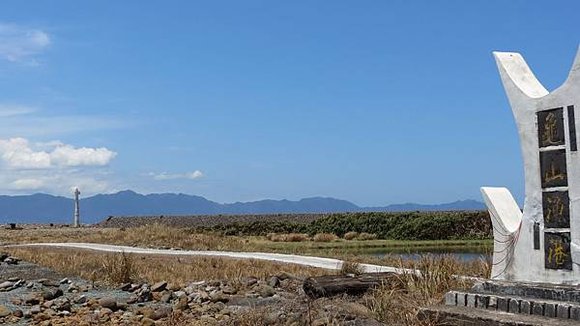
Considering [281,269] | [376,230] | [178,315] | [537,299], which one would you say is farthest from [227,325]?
[376,230]

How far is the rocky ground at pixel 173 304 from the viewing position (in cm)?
1137

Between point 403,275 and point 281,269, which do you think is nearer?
point 403,275

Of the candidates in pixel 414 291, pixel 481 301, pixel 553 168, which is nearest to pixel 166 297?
pixel 414 291

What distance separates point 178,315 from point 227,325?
1590 mm

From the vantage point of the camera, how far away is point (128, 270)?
16.7 m

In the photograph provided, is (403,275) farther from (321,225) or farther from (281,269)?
(321,225)

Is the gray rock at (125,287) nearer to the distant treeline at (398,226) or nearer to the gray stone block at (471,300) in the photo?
the gray stone block at (471,300)

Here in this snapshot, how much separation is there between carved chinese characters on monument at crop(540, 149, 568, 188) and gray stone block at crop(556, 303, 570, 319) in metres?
1.63

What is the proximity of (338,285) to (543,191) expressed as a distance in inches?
157

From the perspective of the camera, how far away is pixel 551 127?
418 inches

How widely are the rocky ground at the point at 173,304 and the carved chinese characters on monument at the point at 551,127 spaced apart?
340 centimetres

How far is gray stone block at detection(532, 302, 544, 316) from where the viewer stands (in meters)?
10.0

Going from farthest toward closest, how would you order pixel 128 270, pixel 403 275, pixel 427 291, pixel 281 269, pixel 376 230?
pixel 376 230
pixel 281 269
pixel 128 270
pixel 403 275
pixel 427 291

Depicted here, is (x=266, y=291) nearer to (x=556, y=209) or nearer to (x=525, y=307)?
(x=525, y=307)
